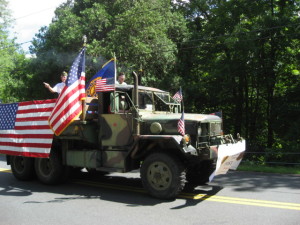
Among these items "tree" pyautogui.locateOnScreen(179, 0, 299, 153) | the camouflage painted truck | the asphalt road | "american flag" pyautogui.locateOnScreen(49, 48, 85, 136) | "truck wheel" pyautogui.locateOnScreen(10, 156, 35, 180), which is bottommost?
the asphalt road

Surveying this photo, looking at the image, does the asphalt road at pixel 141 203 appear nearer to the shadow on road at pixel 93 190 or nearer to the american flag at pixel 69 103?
the shadow on road at pixel 93 190

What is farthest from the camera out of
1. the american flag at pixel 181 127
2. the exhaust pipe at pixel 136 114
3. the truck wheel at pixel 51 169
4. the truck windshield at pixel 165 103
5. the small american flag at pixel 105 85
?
the truck wheel at pixel 51 169

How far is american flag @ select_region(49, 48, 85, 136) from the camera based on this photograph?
7.69 meters

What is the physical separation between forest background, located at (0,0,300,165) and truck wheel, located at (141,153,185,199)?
8.73 meters

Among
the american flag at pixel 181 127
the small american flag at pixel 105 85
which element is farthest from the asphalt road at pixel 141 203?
the small american flag at pixel 105 85

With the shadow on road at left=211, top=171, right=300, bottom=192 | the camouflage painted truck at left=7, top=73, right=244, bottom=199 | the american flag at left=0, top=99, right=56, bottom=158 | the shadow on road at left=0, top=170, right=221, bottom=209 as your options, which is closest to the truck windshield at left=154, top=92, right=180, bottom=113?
the camouflage painted truck at left=7, top=73, right=244, bottom=199

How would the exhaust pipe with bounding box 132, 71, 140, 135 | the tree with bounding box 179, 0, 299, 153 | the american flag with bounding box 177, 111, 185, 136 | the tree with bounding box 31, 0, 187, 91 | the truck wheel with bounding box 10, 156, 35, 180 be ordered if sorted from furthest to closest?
the tree with bounding box 31, 0, 187, 91 < the tree with bounding box 179, 0, 299, 153 < the truck wheel with bounding box 10, 156, 35, 180 < the exhaust pipe with bounding box 132, 71, 140, 135 < the american flag with bounding box 177, 111, 185, 136

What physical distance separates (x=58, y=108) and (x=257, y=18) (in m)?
13.8

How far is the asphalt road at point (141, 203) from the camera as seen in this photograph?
5496 mm

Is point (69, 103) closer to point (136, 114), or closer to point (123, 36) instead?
point (136, 114)

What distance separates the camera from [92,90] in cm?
924

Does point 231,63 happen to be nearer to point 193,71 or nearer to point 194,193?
point 193,71

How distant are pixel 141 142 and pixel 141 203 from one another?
134cm

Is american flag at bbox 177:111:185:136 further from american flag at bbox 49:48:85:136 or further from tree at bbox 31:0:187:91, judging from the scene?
tree at bbox 31:0:187:91
